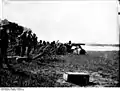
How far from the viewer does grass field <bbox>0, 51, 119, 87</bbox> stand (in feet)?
8.03

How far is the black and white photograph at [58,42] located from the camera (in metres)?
2.46

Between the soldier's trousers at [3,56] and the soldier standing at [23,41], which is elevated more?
the soldier standing at [23,41]

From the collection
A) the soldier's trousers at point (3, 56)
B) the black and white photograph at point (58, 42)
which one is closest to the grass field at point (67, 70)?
the black and white photograph at point (58, 42)

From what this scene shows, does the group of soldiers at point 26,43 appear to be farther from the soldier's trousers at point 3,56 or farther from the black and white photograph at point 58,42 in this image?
the soldier's trousers at point 3,56

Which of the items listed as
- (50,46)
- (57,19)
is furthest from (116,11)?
(50,46)

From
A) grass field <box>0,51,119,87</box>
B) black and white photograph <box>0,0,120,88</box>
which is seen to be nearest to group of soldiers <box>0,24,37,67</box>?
black and white photograph <box>0,0,120,88</box>

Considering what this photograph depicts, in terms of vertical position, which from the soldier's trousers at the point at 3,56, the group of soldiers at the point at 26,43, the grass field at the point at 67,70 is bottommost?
the grass field at the point at 67,70

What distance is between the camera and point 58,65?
2.52 metres

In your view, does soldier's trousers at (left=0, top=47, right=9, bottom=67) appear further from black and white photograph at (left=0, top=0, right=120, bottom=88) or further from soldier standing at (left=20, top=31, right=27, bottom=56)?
soldier standing at (left=20, top=31, right=27, bottom=56)

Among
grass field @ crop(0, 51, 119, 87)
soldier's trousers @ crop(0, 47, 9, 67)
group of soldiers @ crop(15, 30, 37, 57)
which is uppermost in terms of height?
group of soldiers @ crop(15, 30, 37, 57)

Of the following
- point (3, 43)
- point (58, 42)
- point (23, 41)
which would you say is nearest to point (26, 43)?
point (23, 41)

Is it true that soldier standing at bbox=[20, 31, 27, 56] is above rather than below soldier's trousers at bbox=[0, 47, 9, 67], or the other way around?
above

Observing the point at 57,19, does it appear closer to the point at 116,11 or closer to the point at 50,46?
the point at 50,46

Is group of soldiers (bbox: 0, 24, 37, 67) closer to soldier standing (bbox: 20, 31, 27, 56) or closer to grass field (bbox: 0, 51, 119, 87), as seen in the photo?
soldier standing (bbox: 20, 31, 27, 56)
